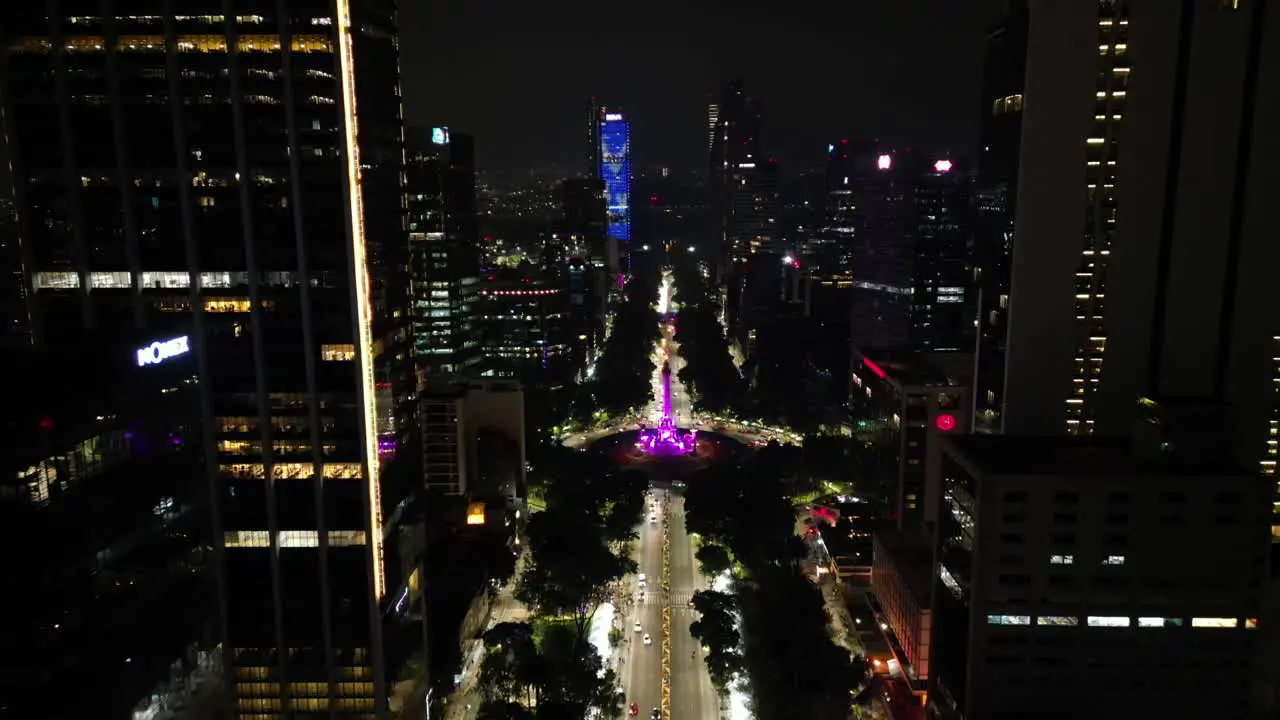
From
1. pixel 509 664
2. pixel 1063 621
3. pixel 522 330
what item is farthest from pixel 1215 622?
→ pixel 522 330

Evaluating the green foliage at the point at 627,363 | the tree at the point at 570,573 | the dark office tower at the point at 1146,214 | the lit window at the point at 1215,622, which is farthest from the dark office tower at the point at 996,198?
the green foliage at the point at 627,363

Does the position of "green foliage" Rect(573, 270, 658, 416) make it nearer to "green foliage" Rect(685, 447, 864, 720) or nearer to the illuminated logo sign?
"green foliage" Rect(685, 447, 864, 720)

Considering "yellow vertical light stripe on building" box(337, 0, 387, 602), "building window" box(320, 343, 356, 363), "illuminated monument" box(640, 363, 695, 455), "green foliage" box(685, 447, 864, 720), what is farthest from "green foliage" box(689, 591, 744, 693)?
"illuminated monument" box(640, 363, 695, 455)

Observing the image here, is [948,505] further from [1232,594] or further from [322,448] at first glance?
[322,448]

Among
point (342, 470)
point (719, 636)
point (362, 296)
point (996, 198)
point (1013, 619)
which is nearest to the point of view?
point (1013, 619)

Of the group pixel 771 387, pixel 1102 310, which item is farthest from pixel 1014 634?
pixel 771 387

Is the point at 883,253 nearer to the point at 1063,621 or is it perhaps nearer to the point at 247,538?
the point at 1063,621
